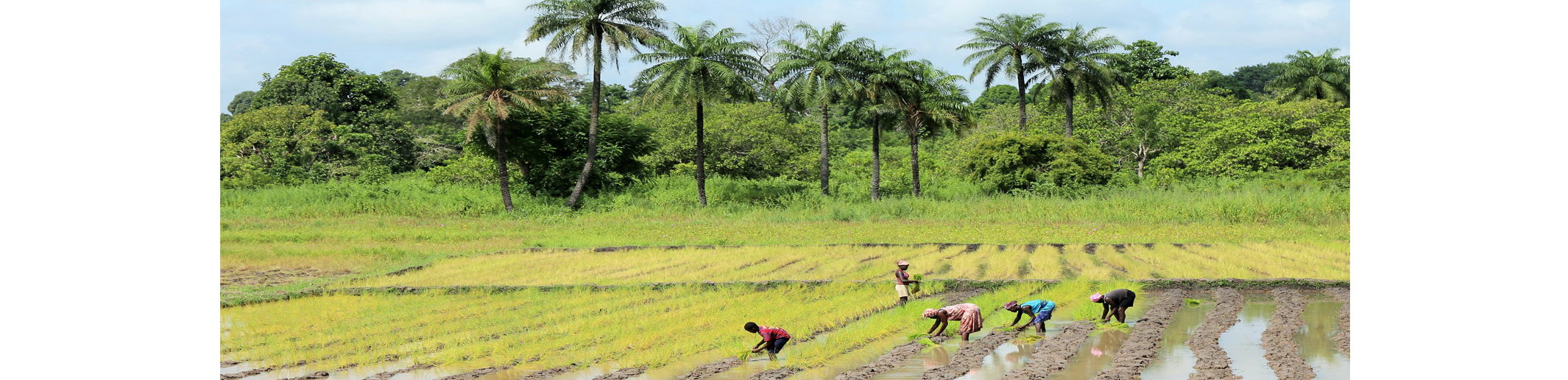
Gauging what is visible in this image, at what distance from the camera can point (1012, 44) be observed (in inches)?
1156

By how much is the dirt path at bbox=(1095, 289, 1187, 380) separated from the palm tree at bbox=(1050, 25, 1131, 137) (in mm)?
20043

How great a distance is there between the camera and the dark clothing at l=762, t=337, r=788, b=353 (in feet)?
24.7

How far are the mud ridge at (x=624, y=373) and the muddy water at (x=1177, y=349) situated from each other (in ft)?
11.4

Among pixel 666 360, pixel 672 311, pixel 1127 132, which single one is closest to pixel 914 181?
pixel 1127 132

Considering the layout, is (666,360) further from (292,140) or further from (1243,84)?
(1243,84)

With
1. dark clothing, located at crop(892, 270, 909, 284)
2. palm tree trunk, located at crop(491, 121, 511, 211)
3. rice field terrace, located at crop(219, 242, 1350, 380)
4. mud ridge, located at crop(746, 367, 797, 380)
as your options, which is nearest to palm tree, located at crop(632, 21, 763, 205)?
palm tree trunk, located at crop(491, 121, 511, 211)

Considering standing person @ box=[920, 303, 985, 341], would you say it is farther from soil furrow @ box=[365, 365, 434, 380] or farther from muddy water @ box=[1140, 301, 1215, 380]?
soil furrow @ box=[365, 365, 434, 380]

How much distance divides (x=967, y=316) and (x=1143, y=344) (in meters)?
1.39

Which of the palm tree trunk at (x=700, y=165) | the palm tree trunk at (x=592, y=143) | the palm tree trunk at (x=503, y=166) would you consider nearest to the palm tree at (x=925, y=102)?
the palm tree trunk at (x=700, y=165)

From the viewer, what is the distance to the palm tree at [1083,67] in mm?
29812

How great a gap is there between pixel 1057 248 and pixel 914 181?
37.2 ft

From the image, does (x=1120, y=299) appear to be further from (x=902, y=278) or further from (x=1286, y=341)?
(x=902, y=278)

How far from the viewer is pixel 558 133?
27.7 metres

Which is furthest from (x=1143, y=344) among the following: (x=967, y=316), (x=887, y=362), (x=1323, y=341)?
(x=887, y=362)
